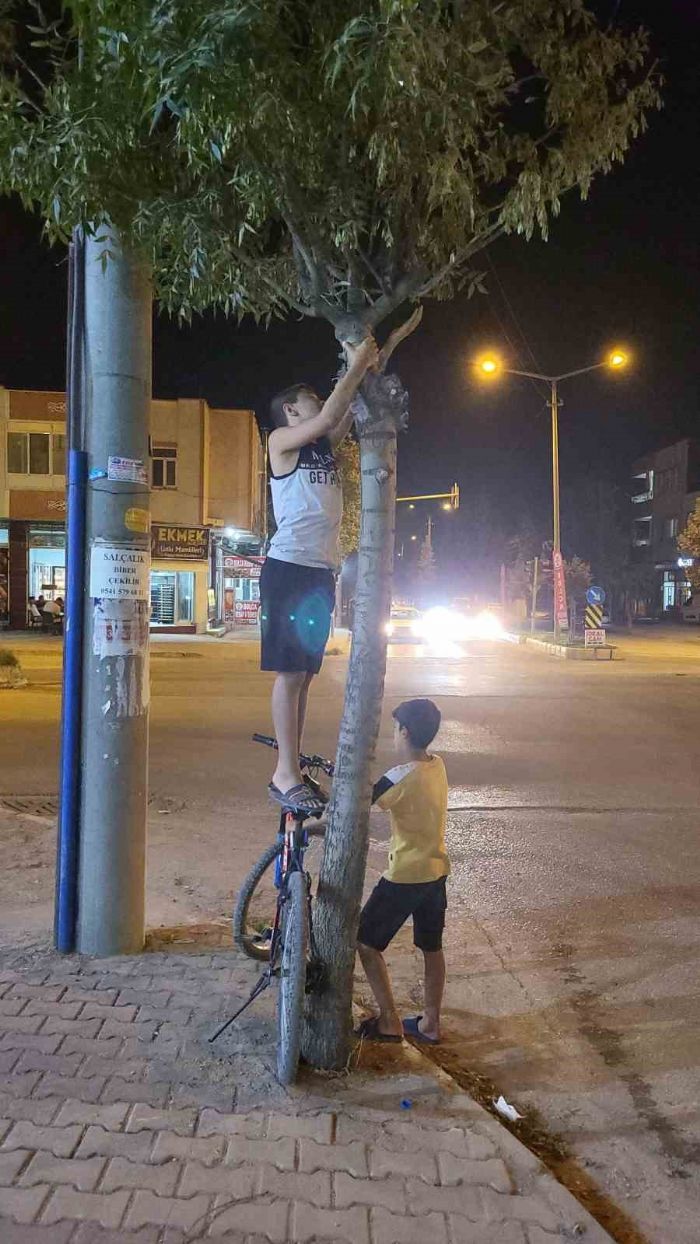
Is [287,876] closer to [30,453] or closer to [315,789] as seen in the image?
[315,789]

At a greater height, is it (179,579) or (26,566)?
(26,566)

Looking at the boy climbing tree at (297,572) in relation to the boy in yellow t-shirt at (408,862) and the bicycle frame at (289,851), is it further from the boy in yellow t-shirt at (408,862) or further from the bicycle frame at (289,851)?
the boy in yellow t-shirt at (408,862)

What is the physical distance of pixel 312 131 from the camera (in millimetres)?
3188

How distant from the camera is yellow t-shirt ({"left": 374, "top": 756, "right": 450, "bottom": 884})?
3.69 meters

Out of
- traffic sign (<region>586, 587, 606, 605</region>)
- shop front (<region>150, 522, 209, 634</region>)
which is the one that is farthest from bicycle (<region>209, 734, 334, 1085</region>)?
shop front (<region>150, 522, 209, 634</region>)

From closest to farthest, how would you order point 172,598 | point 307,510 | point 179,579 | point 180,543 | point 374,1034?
point 307,510 → point 374,1034 → point 180,543 → point 179,579 → point 172,598

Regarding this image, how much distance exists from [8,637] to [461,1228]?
95.3 feet

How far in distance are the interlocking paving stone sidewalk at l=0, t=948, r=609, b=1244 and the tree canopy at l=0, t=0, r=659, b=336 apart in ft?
8.82

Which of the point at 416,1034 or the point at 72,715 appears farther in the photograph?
the point at 72,715

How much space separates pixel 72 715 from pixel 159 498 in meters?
28.6

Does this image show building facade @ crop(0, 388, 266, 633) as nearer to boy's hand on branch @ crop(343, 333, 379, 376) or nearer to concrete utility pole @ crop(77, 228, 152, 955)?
concrete utility pole @ crop(77, 228, 152, 955)

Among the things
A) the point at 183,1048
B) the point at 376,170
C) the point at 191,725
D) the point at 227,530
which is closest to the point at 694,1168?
the point at 183,1048

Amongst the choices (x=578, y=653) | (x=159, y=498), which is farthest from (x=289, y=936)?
(x=159, y=498)

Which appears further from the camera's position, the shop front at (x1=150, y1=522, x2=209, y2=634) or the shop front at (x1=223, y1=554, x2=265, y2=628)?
the shop front at (x1=223, y1=554, x2=265, y2=628)
